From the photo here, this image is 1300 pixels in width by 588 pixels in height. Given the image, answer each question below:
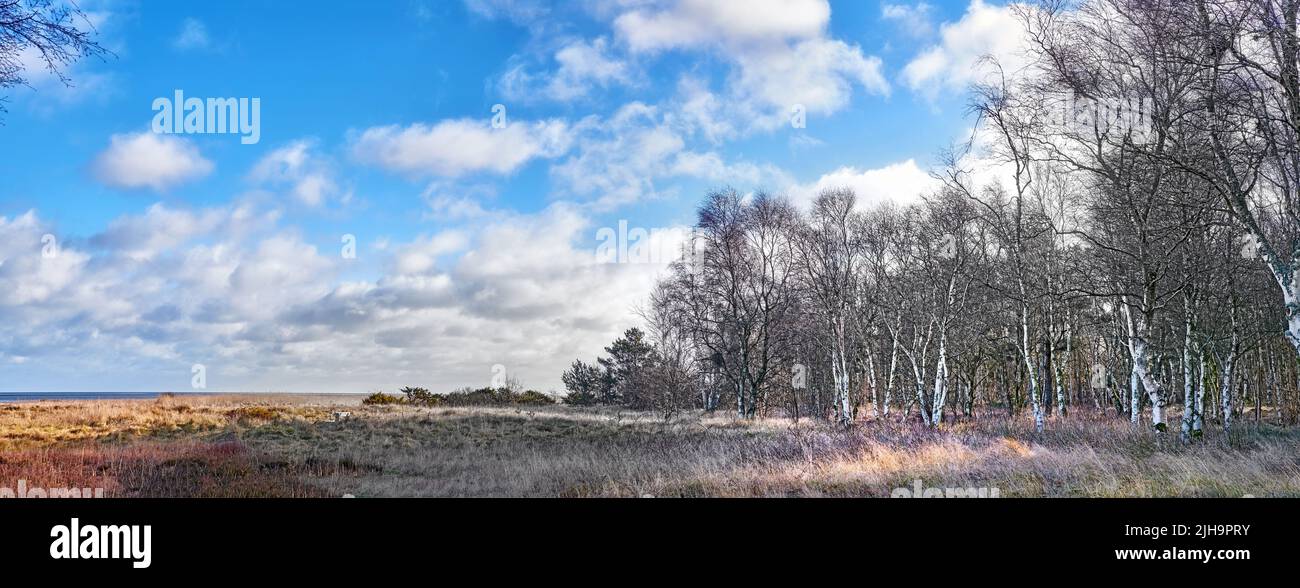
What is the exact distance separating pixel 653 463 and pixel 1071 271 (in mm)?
11870

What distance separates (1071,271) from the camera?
57.3 ft

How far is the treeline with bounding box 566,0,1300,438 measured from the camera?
1256 centimetres

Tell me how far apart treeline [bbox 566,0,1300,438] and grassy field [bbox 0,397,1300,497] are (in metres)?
2.76

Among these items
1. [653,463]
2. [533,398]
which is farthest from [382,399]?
[653,463]

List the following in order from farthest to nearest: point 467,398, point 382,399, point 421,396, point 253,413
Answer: point 467,398 → point 421,396 → point 382,399 → point 253,413

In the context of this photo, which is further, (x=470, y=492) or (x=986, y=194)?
(x=986, y=194)

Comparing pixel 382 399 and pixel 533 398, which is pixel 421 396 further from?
pixel 533 398

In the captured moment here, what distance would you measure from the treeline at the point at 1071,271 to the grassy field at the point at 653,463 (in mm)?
2761

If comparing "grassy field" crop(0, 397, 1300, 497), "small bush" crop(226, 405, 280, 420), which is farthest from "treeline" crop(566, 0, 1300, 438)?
"small bush" crop(226, 405, 280, 420)

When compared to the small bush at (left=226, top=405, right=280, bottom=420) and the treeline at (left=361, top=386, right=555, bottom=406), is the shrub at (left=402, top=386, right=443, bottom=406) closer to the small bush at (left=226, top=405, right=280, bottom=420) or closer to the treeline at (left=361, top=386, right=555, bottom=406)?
the treeline at (left=361, top=386, right=555, bottom=406)
